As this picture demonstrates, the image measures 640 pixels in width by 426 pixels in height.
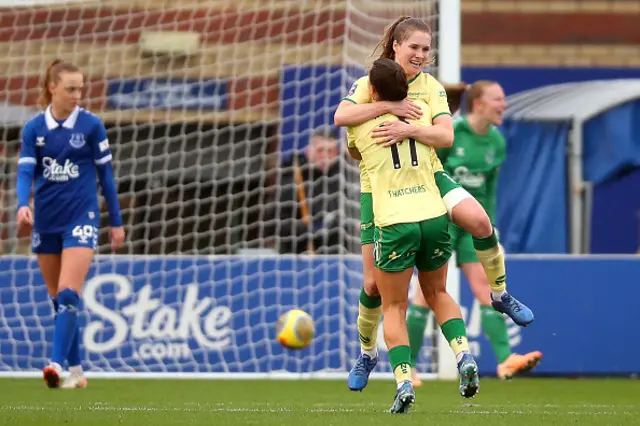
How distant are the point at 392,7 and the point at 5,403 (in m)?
5.13

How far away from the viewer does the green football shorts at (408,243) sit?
6.22 metres

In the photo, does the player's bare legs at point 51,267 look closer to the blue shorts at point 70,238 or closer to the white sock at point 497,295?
the blue shorts at point 70,238

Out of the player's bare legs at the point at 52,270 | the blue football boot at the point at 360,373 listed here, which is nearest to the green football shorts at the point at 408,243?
the blue football boot at the point at 360,373

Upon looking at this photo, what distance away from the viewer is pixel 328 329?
34.4 ft

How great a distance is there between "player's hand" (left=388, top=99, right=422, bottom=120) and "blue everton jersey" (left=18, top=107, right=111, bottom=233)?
3030 mm

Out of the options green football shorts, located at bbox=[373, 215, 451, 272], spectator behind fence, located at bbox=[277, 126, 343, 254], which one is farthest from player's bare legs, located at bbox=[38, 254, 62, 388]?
green football shorts, located at bbox=[373, 215, 451, 272]

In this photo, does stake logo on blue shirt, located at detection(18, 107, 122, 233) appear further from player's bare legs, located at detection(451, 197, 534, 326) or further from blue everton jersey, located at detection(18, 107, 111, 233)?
player's bare legs, located at detection(451, 197, 534, 326)

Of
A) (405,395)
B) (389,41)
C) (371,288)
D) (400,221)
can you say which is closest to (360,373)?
(371,288)

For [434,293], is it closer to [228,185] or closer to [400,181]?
[400,181]

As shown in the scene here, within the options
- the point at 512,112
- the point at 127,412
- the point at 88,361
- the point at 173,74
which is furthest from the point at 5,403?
the point at 512,112

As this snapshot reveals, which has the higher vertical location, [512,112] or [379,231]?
[512,112]

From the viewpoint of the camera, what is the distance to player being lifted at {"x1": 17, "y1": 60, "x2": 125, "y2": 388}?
872cm

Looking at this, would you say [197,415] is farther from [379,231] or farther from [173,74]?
[173,74]

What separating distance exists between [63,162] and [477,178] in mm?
2704
